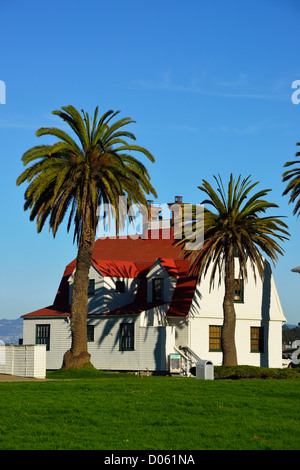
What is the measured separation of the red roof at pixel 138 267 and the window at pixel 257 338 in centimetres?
621

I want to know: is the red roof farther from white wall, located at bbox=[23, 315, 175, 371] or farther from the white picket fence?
the white picket fence

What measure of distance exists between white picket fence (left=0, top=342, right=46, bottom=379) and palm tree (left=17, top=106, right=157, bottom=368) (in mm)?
4819

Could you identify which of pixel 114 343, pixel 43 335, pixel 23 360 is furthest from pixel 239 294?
pixel 23 360

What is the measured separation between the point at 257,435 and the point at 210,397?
7168mm

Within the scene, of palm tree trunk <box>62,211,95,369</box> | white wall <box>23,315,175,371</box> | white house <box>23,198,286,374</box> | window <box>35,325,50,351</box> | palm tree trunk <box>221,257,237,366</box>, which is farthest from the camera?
window <box>35,325,50,351</box>

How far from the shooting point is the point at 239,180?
45531mm

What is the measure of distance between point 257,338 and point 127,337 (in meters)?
10.1

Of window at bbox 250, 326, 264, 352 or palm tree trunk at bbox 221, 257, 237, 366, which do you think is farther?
window at bbox 250, 326, 264, 352

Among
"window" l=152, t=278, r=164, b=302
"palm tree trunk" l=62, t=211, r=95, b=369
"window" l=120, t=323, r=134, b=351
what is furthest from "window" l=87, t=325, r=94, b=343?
"palm tree trunk" l=62, t=211, r=95, b=369

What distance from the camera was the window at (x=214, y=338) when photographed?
49.0m

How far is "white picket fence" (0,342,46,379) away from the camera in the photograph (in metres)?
36.2

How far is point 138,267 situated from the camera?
2124 inches

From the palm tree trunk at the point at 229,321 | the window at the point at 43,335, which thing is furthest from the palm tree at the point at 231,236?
the window at the point at 43,335
